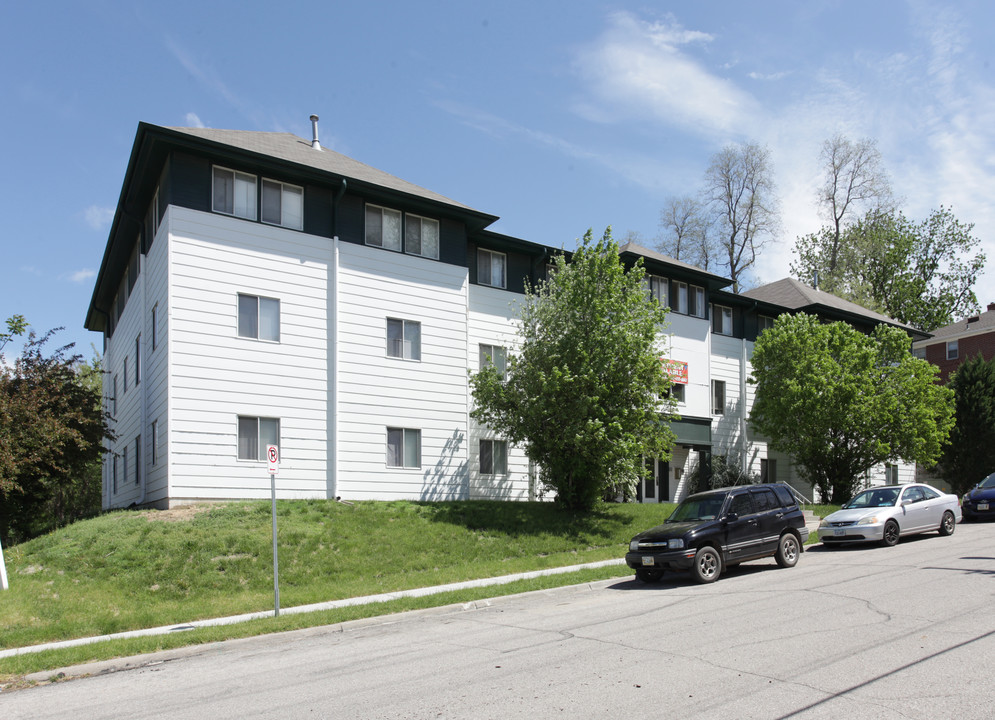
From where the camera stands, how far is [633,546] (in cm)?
1525

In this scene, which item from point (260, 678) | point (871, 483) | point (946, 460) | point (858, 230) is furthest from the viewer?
point (858, 230)

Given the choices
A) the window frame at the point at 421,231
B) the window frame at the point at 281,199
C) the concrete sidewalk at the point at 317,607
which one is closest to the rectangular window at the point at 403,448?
the window frame at the point at 421,231

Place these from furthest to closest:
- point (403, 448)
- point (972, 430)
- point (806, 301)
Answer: point (972, 430), point (806, 301), point (403, 448)

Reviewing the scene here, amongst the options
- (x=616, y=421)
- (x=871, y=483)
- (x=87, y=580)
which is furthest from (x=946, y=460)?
(x=87, y=580)

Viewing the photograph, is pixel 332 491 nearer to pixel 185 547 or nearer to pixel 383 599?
pixel 185 547

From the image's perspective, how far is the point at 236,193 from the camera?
2195 cm

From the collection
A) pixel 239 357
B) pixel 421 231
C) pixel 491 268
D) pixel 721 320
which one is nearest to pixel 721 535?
pixel 239 357

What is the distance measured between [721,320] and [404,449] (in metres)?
19.0

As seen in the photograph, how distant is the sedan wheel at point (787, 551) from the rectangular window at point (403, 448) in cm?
1157

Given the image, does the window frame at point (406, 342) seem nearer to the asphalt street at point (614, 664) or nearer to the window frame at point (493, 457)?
the window frame at point (493, 457)

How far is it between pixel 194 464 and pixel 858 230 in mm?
54095

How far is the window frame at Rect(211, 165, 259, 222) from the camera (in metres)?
21.6

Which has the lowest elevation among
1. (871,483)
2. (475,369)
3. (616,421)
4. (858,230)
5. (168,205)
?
(871,483)

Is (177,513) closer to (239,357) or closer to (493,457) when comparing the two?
(239,357)
